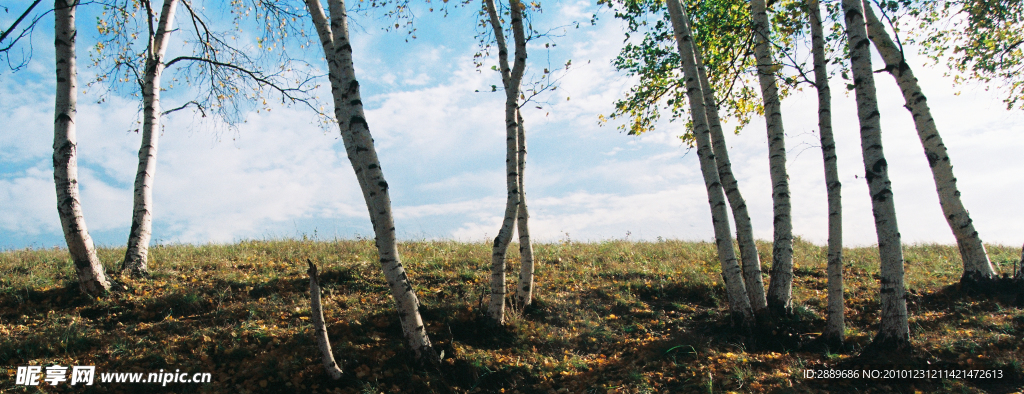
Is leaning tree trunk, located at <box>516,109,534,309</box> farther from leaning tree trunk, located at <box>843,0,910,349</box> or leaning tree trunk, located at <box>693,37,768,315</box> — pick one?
leaning tree trunk, located at <box>843,0,910,349</box>

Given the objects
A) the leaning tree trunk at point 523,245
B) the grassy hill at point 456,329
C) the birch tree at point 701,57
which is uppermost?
the birch tree at point 701,57

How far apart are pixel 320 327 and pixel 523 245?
10.6ft

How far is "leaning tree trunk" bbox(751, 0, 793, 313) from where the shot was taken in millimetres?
7875

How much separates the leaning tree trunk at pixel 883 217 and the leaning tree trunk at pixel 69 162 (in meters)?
11.4

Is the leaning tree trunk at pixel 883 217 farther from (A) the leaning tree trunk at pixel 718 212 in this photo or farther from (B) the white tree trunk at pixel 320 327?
(B) the white tree trunk at pixel 320 327

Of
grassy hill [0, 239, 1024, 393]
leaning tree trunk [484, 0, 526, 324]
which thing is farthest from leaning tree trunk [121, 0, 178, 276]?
leaning tree trunk [484, 0, 526, 324]

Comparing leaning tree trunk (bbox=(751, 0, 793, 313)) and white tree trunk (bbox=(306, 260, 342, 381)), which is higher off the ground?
leaning tree trunk (bbox=(751, 0, 793, 313))

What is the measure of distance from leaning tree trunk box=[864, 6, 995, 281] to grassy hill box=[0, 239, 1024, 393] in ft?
2.24

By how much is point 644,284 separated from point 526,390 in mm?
4539

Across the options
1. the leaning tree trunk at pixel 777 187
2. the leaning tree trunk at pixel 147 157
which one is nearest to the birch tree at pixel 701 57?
the leaning tree trunk at pixel 777 187

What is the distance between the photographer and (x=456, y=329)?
23.4 ft

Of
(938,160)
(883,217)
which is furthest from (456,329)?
(938,160)

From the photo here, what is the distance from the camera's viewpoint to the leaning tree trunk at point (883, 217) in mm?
6305

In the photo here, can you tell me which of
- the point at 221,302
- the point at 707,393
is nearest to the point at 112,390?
the point at 221,302
